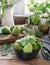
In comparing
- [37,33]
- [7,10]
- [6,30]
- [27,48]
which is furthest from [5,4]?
[27,48]

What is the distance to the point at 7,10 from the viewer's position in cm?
157

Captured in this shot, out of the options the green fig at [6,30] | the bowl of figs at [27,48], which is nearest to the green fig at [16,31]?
the green fig at [6,30]

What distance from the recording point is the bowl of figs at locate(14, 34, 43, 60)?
989 mm

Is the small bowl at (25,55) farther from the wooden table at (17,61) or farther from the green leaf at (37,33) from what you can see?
the green leaf at (37,33)

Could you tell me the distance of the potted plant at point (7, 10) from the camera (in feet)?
4.97

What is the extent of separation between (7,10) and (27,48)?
0.68 m

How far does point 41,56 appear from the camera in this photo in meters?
1.08

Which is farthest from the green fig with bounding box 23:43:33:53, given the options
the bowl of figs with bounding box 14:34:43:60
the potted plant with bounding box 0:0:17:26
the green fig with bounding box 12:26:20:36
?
the potted plant with bounding box 0:0:17:26

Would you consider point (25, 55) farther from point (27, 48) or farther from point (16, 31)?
point (16, 31)

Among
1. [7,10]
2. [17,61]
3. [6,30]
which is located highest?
[7,10]

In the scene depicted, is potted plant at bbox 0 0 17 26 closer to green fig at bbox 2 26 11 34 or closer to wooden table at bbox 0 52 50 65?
green fig at bbox 2 26 11 34

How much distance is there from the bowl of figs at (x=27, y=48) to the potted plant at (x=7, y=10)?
571mm

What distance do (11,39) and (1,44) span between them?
0.08m

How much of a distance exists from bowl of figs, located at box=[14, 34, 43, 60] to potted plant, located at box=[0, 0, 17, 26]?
1.87 feet
